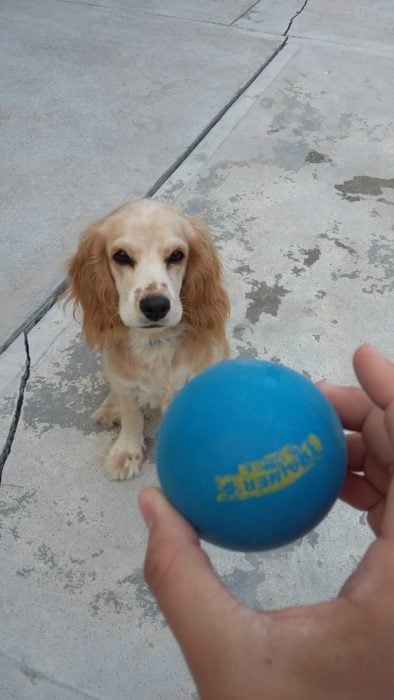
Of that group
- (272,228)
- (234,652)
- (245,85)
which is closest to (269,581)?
(234,652)

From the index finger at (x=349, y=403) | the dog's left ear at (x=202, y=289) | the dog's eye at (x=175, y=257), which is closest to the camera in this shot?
the index finger at (x=349, y=403)

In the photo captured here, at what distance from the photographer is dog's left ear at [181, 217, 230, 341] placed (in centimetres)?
212

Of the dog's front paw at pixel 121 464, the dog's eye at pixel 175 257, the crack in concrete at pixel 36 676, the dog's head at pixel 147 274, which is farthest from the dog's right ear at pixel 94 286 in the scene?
the crack in concrete at pixel 36 676

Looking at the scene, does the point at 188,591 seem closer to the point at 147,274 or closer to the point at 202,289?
the point at 147,274

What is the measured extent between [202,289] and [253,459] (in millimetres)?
1187

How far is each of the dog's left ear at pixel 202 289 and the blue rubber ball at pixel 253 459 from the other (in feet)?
3.30

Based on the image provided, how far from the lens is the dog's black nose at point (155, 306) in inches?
71.2

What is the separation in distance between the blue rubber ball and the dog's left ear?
1.01 m

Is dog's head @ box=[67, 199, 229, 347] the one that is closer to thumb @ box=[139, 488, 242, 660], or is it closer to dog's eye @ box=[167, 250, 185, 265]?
dog's eye @ box=[167, 250, 185, 265]

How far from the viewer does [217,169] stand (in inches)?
140

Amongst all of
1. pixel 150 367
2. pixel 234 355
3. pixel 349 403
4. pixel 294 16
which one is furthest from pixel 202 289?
pixel 294 16

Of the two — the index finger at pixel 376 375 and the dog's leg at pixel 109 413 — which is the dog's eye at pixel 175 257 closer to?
the dog's leg at pixel 109 413

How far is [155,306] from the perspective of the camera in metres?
1.81

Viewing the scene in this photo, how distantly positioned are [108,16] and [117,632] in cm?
491
